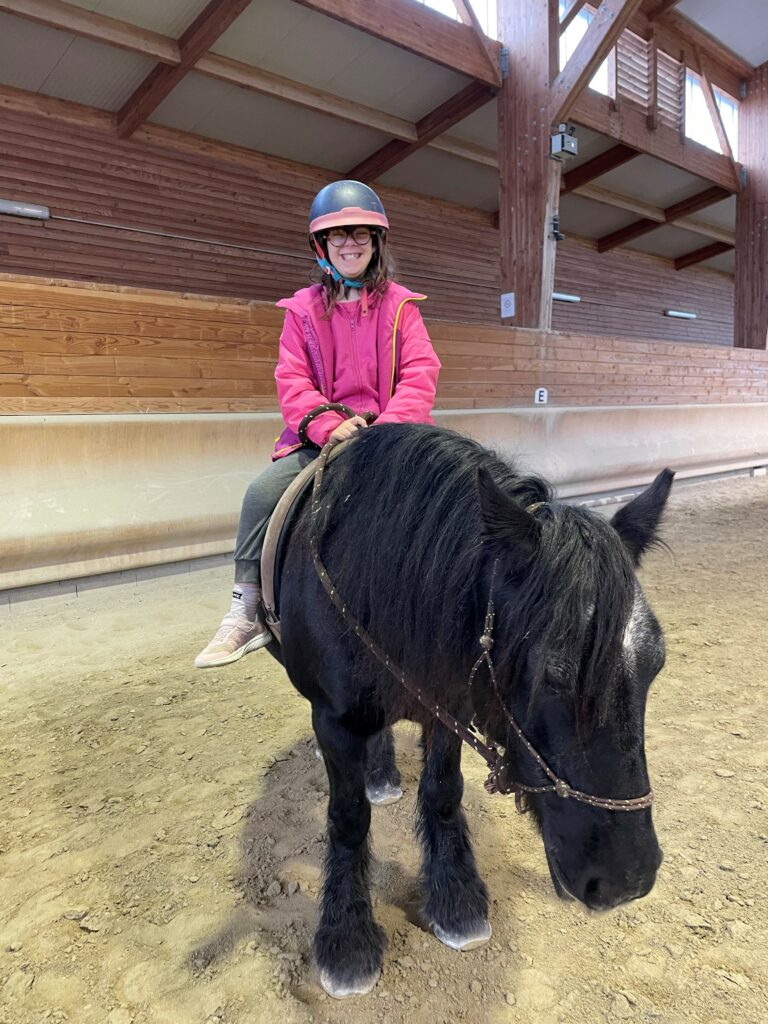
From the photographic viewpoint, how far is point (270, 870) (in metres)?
1.77

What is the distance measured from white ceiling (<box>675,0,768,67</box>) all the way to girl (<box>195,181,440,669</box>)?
12070 millimetres

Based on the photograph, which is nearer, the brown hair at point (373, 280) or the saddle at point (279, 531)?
the saddle at point (279, 531)

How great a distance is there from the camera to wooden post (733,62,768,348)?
33.4 ft

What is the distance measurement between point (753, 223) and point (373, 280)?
1174 centimetres

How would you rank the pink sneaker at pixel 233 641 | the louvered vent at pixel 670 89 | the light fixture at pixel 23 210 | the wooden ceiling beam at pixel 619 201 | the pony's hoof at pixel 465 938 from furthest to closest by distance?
the wooden ceiling beam at pixel 619 201 < the louvered vent at pixel 670 89 < the light fixture at pixel 23 210 < the pink sneaker at pixel 233 641 < the pony's hoof at pixel 465 938

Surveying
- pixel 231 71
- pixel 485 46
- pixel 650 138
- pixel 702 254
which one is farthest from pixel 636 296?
pixel 231 71

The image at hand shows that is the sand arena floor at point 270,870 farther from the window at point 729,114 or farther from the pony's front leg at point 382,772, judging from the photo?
the window at point 729,114

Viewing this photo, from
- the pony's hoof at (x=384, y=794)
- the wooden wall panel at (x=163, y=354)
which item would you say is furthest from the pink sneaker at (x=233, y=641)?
the wooden wall panel at (x=163, y=354)

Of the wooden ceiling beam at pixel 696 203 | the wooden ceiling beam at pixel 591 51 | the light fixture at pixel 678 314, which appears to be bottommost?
the light fixture at pixel 678 314

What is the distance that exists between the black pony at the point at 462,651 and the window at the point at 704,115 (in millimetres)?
12988

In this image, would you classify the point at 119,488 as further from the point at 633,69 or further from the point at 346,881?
the point at 633,69

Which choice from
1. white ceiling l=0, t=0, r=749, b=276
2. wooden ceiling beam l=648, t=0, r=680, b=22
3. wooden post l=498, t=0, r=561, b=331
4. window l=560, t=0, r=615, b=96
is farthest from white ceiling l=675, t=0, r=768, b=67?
wooden post l=498, t=0, r=561, b=331

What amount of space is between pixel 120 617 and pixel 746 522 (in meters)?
5.93

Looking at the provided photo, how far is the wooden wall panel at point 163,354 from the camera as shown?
365 cm
